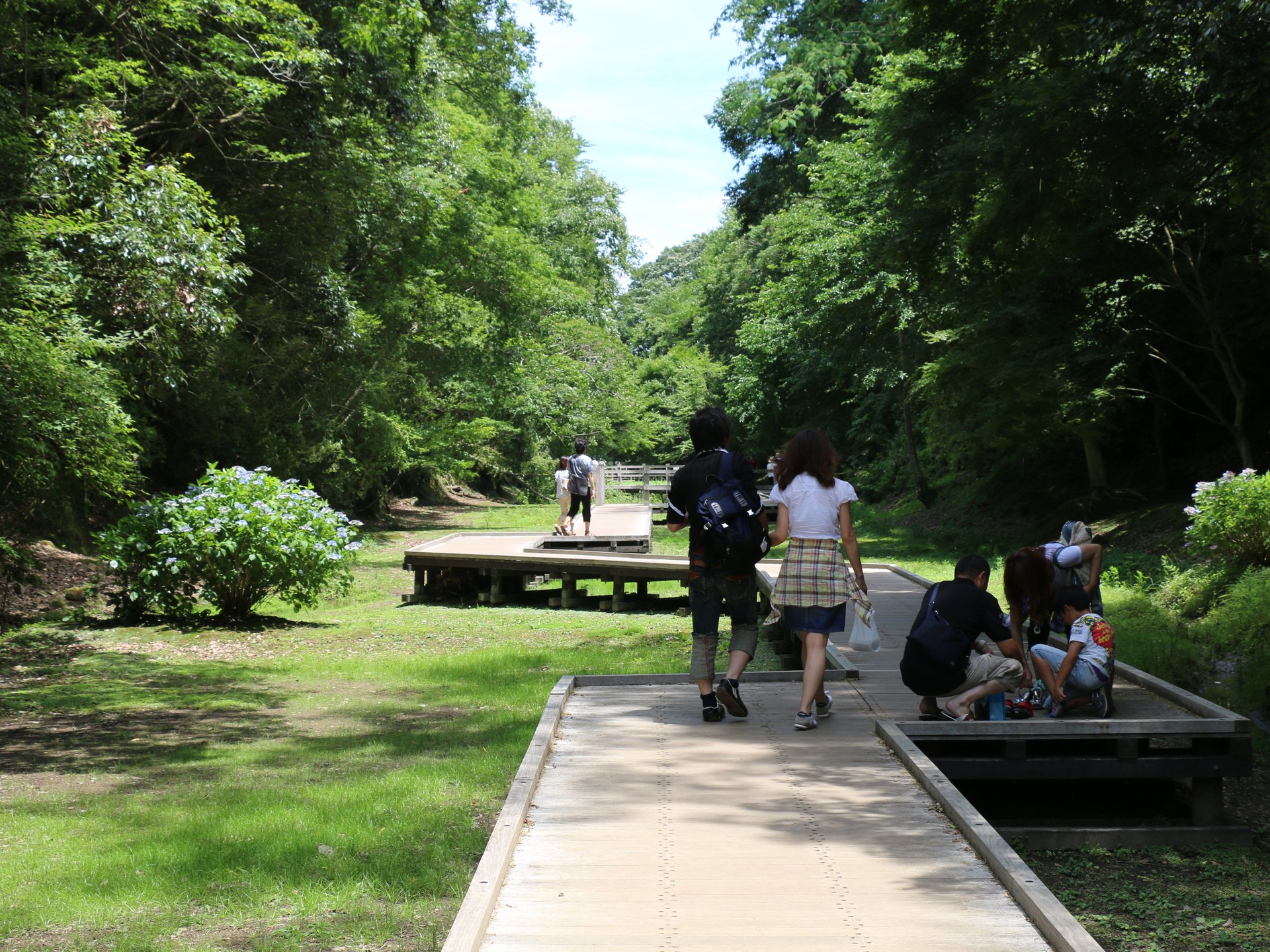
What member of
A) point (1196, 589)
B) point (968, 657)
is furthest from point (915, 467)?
point (968, 657)

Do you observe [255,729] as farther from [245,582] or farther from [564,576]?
[564,576]

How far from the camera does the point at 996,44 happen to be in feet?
53.0

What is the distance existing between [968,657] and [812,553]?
1118mm

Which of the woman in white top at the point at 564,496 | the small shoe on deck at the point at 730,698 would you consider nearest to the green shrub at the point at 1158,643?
the small shoe on deck at the point at 730,698

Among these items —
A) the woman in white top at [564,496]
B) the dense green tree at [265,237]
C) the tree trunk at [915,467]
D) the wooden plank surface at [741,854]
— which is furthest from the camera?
the tree trunk at [915,467]

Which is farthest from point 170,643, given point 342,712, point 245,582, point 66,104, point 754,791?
point 754,791

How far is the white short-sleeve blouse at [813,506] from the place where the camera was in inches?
260

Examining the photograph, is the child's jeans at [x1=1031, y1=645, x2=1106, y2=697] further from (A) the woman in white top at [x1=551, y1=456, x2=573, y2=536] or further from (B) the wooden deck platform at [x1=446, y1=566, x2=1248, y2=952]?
(A) the woman in white top at [x1=551, y1=456, x2=573, y2=536]

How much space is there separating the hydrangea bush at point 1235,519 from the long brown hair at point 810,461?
7372 millimetres

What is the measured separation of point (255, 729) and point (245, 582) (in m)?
5.25

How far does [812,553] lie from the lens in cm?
662

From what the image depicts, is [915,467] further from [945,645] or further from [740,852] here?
[740,852]

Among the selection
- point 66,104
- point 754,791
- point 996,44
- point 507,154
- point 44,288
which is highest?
point 507,154

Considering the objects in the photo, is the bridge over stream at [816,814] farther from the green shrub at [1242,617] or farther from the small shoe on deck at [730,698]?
the green shrub at [1242,617]
